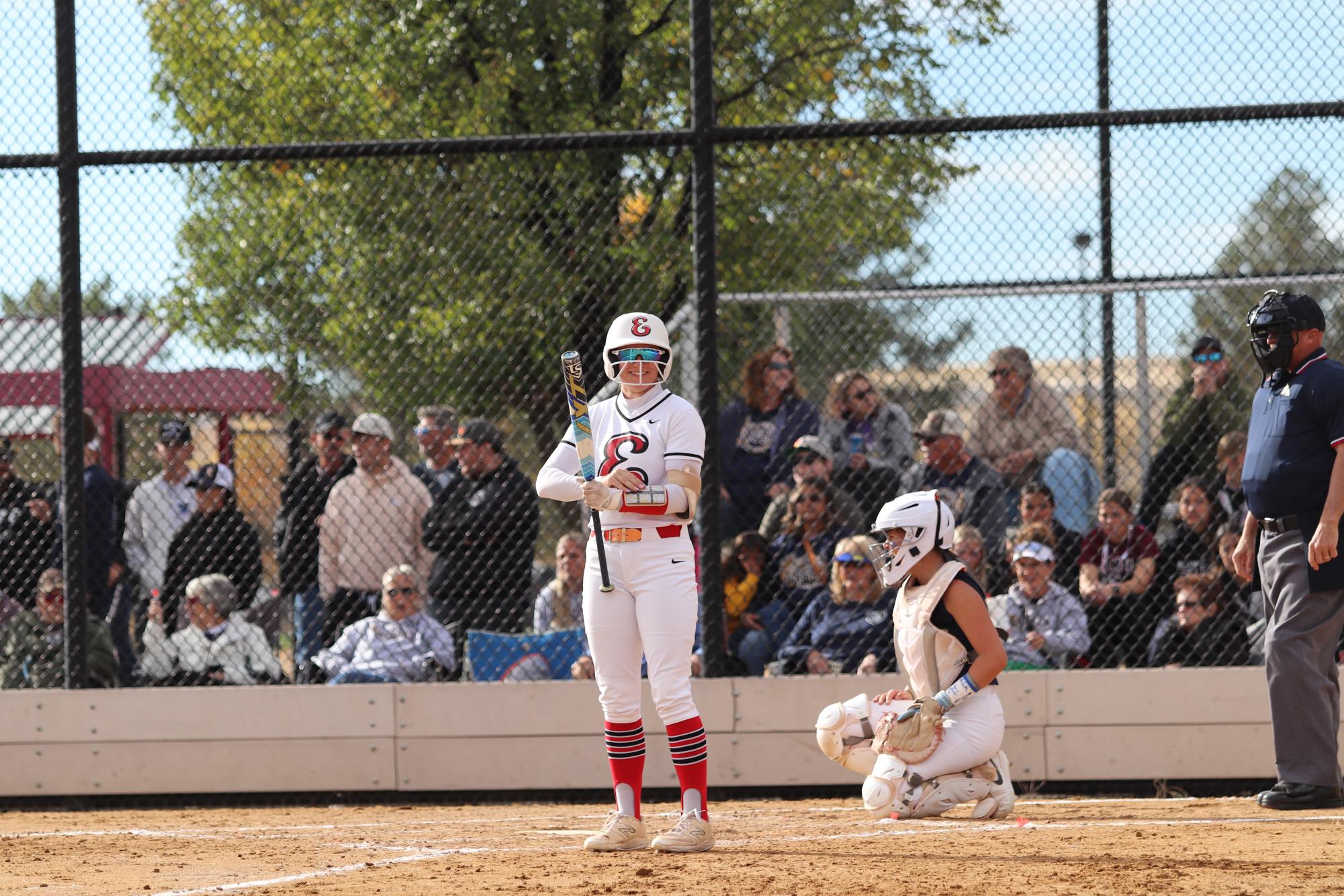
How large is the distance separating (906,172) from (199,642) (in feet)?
15.7

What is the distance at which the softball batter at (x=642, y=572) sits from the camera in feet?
18.2

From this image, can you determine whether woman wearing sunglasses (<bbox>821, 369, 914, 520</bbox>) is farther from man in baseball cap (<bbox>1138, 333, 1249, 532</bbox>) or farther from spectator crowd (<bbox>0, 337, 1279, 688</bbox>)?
man in baseball cap (<bbox>1138, 333, 1249, 532</bbox>)

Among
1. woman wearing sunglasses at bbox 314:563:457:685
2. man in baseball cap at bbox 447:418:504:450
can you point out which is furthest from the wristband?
man in baseball cap at bbox 447:418:504:450

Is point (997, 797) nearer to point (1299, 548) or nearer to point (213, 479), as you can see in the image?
point (1299, 548)

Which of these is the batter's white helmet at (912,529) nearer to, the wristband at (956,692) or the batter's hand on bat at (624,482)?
the wristband at (956,692)

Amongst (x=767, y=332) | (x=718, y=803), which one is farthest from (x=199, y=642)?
(x=767, y=332)

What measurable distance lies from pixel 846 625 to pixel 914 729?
1607 millimetres

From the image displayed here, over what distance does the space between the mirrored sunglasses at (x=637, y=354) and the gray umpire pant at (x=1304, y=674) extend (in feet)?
8.77

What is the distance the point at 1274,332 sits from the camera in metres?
6.23

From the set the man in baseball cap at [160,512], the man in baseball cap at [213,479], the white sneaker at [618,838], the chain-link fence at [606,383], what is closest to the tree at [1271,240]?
the chain-link fence at [606,383]

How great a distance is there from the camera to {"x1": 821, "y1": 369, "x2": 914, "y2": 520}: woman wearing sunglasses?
8164 mm

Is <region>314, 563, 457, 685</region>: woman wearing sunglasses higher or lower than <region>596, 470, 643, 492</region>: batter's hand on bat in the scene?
lower

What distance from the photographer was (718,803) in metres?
7.44

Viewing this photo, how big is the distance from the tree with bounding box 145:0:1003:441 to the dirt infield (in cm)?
279
